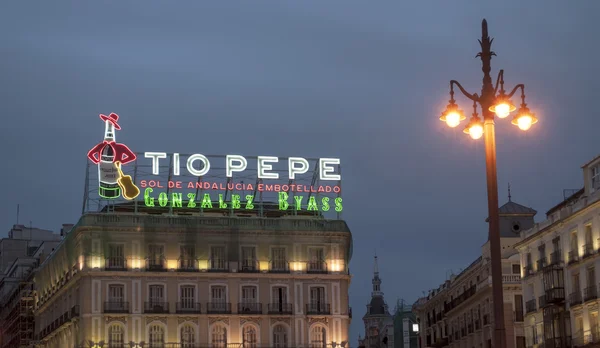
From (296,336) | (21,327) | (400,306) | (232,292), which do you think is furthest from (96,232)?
(400,306)

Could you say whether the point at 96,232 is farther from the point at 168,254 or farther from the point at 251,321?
the point at 251,321

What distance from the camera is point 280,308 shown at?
108m

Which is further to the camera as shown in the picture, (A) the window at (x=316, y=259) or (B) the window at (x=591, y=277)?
(A) the window at (x=316, y=259)

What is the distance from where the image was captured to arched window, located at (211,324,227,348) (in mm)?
106250

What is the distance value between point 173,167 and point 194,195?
140 inches

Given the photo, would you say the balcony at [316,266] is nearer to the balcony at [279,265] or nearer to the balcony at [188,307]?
the balcony at [279,265]

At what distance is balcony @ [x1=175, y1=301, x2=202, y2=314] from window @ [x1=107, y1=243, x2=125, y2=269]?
6.19m

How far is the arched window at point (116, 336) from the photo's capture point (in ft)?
343

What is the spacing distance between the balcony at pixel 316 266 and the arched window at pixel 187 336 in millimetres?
12169

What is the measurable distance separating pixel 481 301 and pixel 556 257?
25600mm

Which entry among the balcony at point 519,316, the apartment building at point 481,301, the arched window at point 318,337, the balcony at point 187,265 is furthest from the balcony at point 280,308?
the balcony at point 519,316

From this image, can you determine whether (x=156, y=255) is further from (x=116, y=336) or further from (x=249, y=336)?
(x=249, y=336)

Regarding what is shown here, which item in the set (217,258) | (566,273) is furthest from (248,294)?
(566,273)

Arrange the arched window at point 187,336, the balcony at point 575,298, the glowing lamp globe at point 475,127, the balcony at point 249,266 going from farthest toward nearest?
the balcony at point 249,266
the arched window at point 187,336
the balcony at point 575,298
the glowing lamp globe at point 475,127
